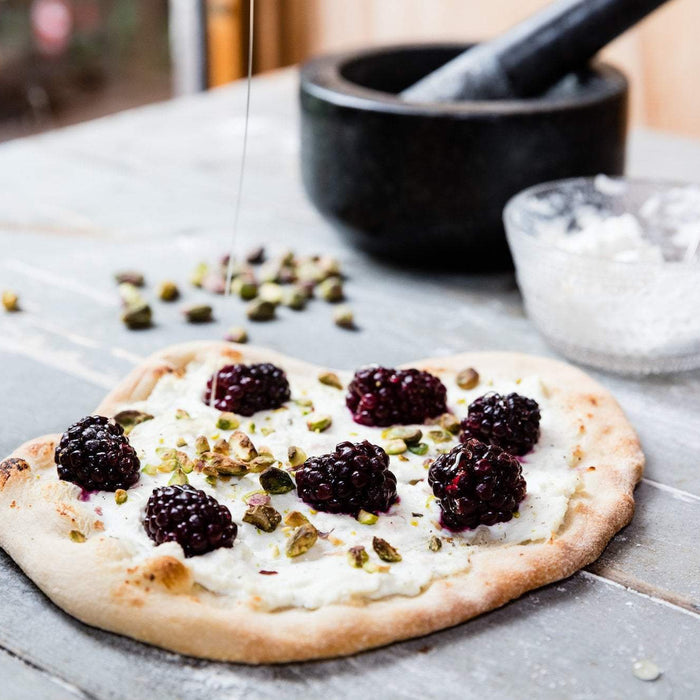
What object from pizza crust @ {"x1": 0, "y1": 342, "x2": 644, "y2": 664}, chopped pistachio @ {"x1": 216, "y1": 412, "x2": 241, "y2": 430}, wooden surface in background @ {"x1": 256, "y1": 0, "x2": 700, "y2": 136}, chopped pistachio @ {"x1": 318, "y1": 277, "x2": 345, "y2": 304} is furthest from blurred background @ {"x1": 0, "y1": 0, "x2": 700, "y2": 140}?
pizza crust @ {"x1": 0, "y1": 342, "x2": 644, "y2": 664}

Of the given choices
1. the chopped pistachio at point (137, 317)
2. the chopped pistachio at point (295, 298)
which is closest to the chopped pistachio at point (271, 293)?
the chopped pistachio at point (295, 298)

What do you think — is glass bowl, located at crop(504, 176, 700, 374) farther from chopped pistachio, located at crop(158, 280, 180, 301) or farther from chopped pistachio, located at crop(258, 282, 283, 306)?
chopped pistachio, located at crop(158, 280, 180, 301)

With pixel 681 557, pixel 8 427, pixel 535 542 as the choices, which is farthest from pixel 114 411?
pixel 681 557

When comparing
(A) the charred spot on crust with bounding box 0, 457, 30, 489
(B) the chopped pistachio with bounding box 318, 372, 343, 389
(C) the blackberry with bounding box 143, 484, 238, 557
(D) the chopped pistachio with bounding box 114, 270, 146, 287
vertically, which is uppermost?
(C) the blackberry with bounding box 143, 484, 238, 557

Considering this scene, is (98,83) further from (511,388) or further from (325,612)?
(325,612)

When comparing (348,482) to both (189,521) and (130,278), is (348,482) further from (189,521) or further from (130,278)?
(130,278)

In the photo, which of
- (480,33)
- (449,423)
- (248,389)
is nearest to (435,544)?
(449,423)
